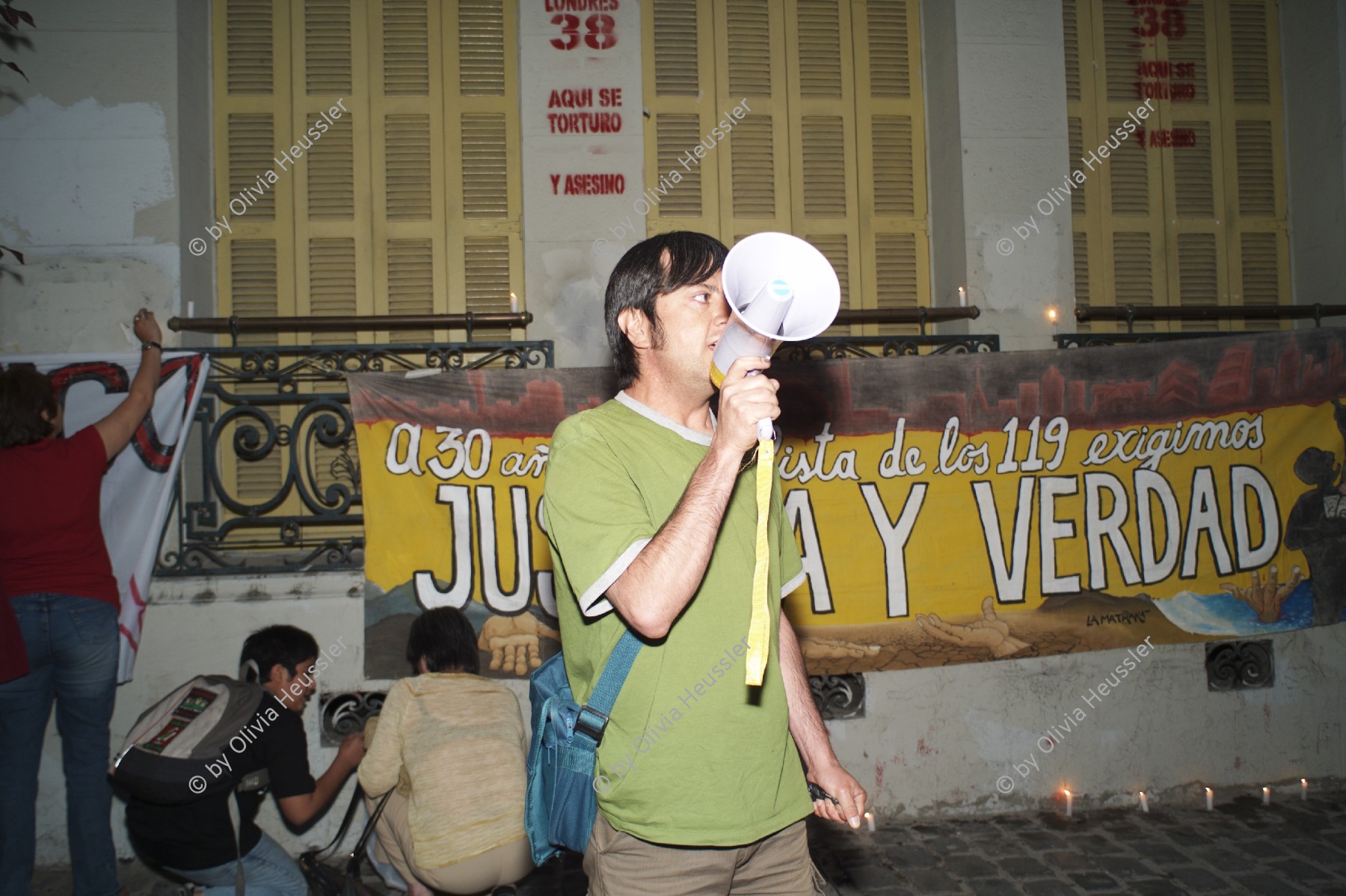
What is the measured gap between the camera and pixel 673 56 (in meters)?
6.37

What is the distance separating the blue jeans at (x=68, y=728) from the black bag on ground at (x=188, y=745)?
1.09 m

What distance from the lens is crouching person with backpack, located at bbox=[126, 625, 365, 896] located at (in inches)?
125

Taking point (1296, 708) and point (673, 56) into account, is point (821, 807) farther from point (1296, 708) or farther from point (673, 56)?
point (673, 56)

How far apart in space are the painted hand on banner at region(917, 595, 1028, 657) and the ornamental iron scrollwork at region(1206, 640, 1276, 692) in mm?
1481

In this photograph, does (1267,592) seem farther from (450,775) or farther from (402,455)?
(402,455)

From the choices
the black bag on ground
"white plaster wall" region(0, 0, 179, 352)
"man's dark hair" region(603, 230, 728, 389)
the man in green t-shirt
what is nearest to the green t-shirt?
the man in green t-shirt

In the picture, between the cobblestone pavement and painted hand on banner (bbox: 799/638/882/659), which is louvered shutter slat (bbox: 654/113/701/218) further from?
the cobblestone pavement

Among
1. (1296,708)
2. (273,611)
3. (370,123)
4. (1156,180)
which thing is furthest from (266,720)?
(1156,180)

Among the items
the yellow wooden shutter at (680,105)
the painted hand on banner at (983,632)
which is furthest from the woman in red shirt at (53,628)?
the painted hand on banner at (983,632)

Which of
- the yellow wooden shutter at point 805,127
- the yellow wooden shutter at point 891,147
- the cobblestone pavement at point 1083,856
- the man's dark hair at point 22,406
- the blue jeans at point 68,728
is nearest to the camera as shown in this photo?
the blue jeans at point 68,728

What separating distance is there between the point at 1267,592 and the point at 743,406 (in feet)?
17.3

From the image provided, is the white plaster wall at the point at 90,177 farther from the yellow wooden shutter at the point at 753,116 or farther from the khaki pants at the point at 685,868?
the khaki pants at the point at 685,868

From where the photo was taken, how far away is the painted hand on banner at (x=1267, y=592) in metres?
5.39
